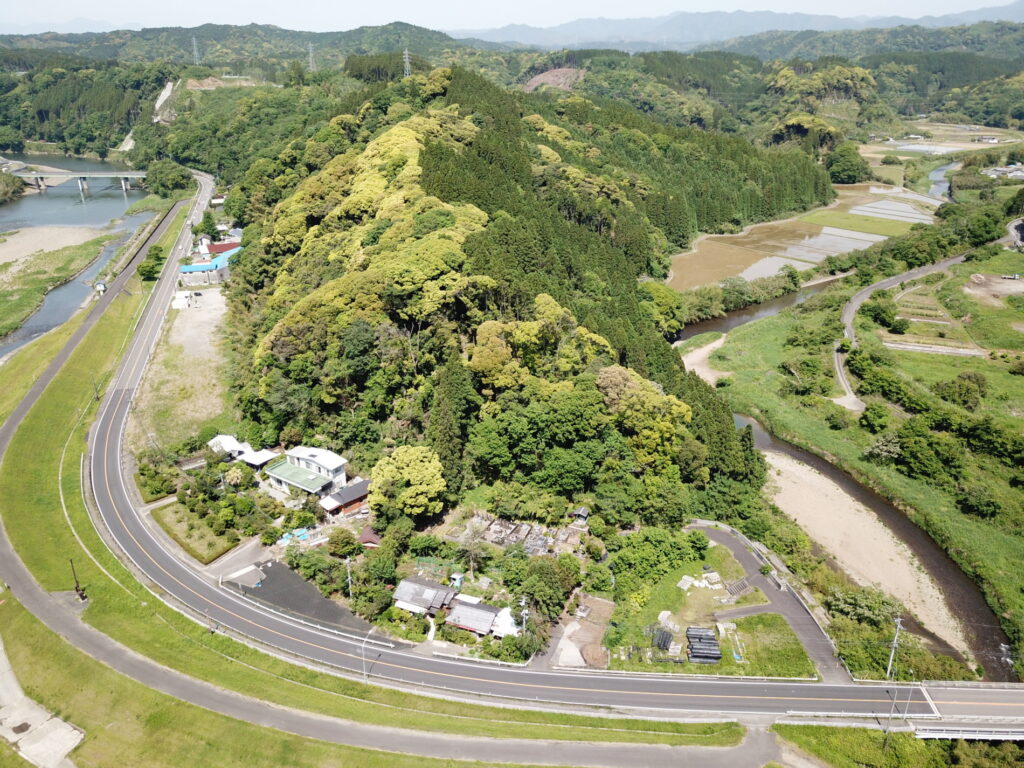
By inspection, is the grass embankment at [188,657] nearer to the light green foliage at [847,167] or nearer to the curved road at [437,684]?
the curved road at [437,684]

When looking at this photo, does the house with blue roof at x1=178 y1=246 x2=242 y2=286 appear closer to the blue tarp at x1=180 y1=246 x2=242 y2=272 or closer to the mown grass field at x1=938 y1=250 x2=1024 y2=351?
the blue tarp at x1=180 y1=246 x2=242 y2=272

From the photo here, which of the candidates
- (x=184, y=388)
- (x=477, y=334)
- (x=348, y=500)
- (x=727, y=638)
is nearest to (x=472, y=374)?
(x=477, y=334)

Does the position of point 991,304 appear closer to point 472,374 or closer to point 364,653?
point 472,374

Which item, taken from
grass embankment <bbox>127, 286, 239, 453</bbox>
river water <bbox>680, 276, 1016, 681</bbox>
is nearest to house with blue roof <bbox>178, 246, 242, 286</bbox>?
grass embankment <bbox>127, 286, 239, 453</bbox>

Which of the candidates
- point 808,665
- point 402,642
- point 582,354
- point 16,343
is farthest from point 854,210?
point 16,343

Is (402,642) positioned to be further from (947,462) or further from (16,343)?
(16,343)
